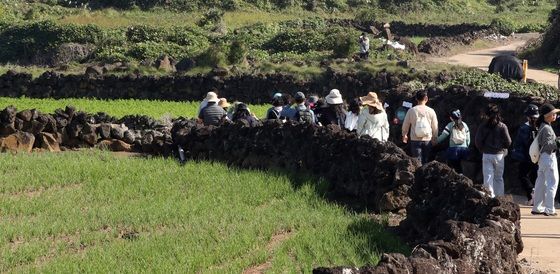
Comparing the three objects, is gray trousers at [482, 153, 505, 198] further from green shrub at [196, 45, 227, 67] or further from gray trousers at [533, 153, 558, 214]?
green shrub at [196, 45, 227, 67]

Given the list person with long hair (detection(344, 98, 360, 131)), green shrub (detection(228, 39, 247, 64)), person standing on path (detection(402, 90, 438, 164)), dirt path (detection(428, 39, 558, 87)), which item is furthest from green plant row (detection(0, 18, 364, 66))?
person standing on path (detection(402, 90, 438, 164))

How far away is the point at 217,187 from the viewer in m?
16.4

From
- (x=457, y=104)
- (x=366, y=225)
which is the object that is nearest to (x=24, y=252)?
(x=366, y=225)

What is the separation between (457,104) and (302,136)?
127 inches

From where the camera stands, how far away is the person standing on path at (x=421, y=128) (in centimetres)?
1658

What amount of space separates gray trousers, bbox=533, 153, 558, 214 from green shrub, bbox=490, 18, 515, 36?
45.8m

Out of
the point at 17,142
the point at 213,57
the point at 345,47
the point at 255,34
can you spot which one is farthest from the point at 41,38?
the point at 17,142

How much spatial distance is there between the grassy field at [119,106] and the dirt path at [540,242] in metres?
15.5

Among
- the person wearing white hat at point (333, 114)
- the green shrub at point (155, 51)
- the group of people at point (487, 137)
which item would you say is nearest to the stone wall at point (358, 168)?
the group of people at point (487, 137)

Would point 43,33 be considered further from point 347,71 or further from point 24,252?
point 24,252

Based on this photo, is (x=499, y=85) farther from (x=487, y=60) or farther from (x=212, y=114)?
(x=487, y=60)

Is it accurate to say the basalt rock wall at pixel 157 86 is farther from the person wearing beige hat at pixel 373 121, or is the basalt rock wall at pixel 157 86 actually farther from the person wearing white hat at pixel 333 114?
the person wearing beige hat at pixel 373 121

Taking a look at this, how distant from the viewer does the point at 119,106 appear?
31.0 metres

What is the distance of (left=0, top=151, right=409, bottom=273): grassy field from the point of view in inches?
454
